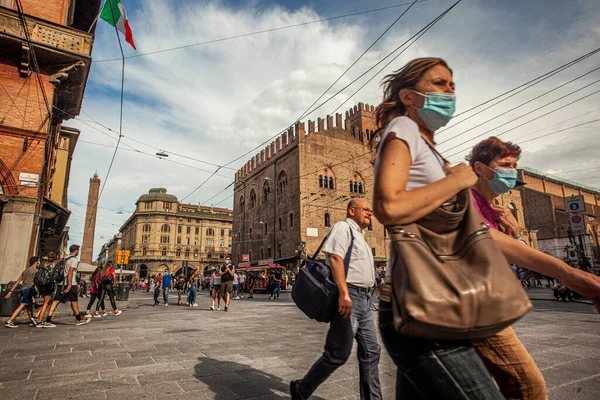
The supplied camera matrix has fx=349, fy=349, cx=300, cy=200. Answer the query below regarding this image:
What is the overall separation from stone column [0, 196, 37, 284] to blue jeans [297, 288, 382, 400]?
40.7 ft

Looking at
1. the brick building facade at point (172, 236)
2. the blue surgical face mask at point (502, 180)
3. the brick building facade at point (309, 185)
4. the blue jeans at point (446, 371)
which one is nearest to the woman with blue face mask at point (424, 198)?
the blue jeans at point (446, 371)

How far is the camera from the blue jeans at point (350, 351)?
244 centimetres

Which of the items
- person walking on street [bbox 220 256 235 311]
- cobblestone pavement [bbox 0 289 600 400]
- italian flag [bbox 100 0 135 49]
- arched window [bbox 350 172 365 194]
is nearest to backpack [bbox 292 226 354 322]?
cobblestone pavement [bbox 0 289 600 400]

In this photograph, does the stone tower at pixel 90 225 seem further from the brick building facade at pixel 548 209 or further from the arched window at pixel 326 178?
the brick building facade at pixel 548 209

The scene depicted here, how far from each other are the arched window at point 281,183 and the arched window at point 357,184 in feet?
23.8

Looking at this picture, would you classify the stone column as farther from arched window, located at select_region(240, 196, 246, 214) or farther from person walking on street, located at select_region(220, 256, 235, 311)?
arched window, located at select_region(240, 196, 246, 214)

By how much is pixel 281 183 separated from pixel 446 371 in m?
37.7

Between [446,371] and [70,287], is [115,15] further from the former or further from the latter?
[446,371]

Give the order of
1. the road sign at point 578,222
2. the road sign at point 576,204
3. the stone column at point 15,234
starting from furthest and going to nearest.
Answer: the road sign at point 576,204 → the road sign at point 578,222 → the stone column at point 15,234

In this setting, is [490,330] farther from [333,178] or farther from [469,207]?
[333,178]

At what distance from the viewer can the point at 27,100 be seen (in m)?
12.3

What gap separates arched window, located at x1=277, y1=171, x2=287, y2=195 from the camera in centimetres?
3772

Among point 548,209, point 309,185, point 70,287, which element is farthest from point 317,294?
point 548,209

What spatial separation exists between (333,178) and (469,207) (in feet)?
118
